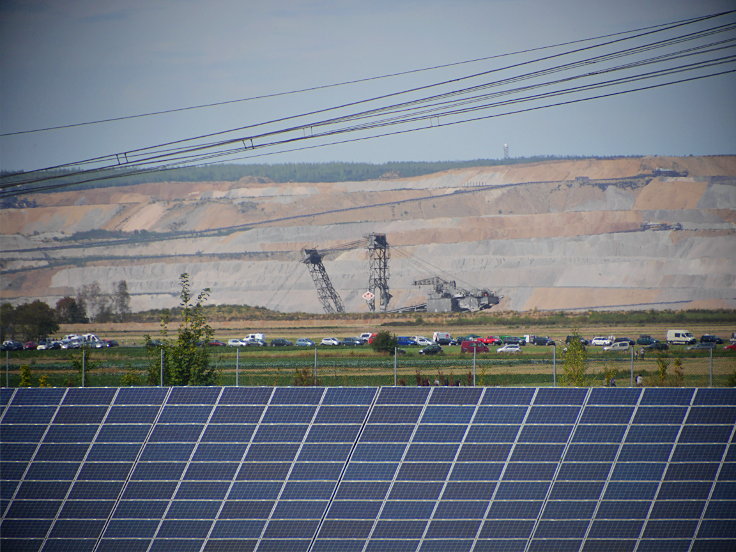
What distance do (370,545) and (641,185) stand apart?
189 meters

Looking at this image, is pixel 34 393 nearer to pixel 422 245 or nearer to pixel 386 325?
pixel 386 325

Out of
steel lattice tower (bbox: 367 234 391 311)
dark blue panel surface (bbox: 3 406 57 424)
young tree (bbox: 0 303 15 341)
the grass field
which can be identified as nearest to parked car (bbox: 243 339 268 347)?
the grass field

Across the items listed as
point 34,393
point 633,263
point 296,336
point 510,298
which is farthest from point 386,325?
point 34,393

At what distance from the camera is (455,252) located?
176875 mm

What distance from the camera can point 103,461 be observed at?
1964 centimetres

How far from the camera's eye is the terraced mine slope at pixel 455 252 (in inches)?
6088

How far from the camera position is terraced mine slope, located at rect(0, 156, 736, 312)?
15462cm

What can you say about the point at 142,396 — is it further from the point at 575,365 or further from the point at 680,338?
the point at 680,338

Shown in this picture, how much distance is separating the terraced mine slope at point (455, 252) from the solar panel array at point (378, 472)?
12633 centimetres

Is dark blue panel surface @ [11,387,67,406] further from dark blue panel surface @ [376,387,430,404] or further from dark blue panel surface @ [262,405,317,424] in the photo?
dark blue panel surface @ [376,387,430,404]

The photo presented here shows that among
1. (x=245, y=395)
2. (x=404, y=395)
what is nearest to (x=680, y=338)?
(x=404, y=395)

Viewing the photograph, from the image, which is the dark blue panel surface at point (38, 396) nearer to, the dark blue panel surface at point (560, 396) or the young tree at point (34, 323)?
the dark blue panel surface at point (560, 396)

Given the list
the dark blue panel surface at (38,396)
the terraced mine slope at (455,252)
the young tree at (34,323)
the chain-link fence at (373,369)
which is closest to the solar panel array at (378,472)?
the dark blue panel surface at (38,396)

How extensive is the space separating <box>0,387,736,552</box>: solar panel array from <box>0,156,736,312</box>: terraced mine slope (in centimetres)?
12633
